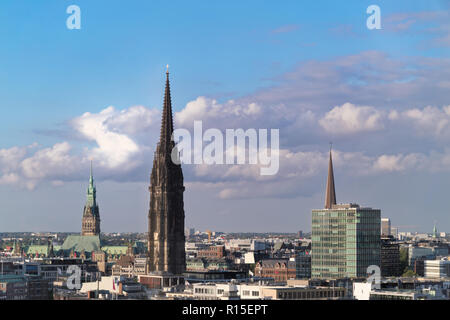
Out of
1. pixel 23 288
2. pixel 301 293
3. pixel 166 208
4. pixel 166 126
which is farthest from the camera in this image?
pixel 166 126

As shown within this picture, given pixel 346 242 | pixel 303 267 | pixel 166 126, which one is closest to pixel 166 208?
pixel 166 126

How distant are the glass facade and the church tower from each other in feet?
89.6

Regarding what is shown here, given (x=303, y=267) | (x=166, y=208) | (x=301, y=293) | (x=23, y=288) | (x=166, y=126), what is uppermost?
(x=166, y=126)

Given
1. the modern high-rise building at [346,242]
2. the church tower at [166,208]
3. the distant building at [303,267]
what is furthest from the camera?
the church tower at [166,208]

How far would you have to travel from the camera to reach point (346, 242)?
549 ft

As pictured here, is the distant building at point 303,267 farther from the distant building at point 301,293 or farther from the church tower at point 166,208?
the distant building at point 301,293

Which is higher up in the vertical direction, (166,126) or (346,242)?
(166,126)

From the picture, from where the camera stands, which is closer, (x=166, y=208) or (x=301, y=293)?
(x=301, y=293)

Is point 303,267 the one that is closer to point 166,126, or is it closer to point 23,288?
point 166,126

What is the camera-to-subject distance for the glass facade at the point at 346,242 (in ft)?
546

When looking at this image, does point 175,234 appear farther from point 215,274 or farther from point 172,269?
point 215,274

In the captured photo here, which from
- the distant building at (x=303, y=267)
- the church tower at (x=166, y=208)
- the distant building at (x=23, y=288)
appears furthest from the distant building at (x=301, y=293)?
the church tower at (x=166, y=208)
